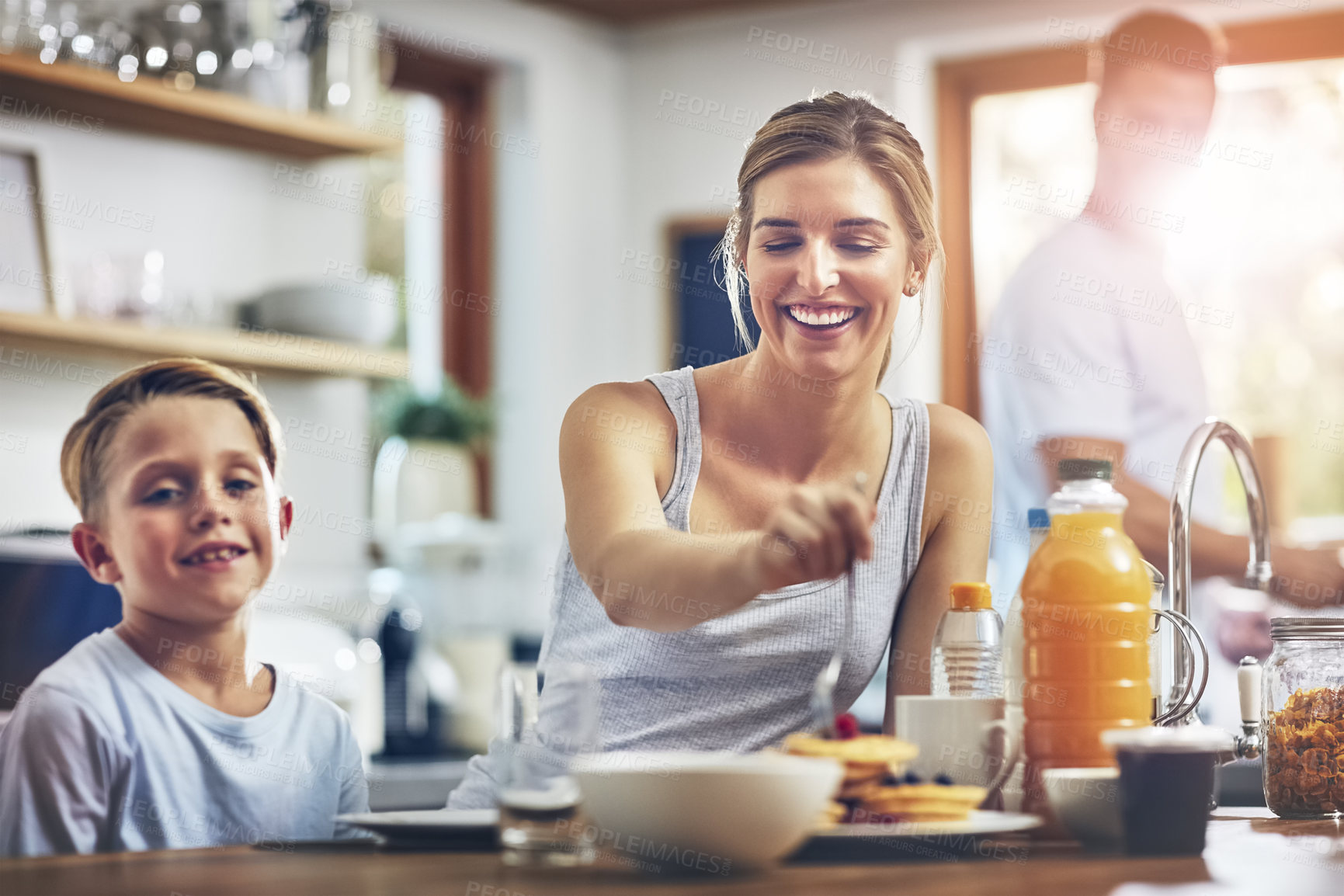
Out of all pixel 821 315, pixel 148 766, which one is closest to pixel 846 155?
pixel 821 315

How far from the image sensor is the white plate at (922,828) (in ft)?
2.80

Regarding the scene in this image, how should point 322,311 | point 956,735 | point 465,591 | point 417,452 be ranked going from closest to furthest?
1. point 956,735
2. point 322,311
3. point 417,452
4. point 465,591

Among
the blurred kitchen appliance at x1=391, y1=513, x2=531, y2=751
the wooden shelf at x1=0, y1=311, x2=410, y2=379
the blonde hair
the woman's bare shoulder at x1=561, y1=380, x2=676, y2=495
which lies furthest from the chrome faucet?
the blurred kitchen appliance at x1=391, y1=513, x2=531, y2=751

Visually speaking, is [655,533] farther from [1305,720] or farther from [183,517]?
[1305,720]

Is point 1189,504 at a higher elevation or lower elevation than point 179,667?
higher

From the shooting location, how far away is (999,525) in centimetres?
141

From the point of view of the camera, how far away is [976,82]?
3.67 metres

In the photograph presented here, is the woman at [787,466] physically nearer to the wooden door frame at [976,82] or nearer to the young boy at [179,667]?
the young boy at [179,667]

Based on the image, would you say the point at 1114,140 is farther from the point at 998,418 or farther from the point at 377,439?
the point at 377,439

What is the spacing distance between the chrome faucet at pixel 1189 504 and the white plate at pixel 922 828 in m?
0.32

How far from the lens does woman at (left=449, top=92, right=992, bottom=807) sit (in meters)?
1.15

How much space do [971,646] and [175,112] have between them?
203 centimetres

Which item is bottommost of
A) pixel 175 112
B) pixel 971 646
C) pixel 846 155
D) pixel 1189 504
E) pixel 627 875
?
pixel 627 875

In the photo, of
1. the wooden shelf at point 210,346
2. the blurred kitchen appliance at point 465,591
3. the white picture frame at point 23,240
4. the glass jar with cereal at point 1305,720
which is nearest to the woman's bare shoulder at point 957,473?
the glass jar with cereal at point 1305,720
